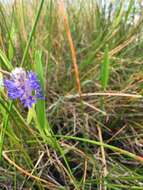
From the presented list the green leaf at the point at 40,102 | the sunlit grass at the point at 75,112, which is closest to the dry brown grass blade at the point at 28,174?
the sunlit grass at the point at 75,112

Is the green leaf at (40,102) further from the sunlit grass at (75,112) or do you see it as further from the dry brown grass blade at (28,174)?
the dry brown grass blade at (28,174)

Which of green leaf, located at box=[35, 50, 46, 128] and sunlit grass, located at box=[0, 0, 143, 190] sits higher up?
green leaf, located at box=[35, 50, 46, 128]

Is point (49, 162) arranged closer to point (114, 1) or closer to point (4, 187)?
point (4, 187)

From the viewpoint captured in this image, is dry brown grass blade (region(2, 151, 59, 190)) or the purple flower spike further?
dry brown grass blade (region(2, 151, 59, 190))

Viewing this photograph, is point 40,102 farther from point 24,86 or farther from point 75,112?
point 75,112

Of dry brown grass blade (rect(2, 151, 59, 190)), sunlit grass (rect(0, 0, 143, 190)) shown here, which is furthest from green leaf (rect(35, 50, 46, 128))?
dry brown grass blade (rect(2, 151, 59, 190))

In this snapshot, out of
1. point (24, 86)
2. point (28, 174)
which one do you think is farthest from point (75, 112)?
point (24, 86)

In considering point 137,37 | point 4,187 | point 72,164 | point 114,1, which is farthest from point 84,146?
point 114,1

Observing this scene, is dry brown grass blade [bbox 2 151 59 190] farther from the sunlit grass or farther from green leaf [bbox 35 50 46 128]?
green leaf [bbox 35 50 46 128]
